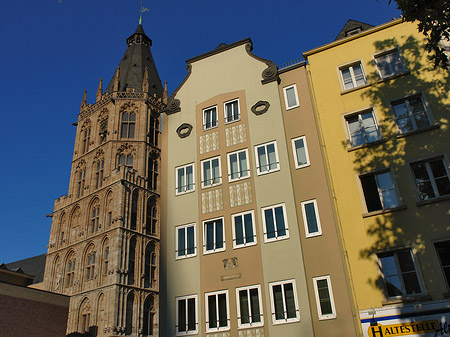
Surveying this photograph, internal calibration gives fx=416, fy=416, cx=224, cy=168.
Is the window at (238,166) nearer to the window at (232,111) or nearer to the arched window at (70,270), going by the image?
the window at (232,111)

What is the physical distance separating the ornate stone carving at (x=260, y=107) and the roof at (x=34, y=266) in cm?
5084

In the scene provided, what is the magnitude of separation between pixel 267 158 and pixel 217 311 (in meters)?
7.48

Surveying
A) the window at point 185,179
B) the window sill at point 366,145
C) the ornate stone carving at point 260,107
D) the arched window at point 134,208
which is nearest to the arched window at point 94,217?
the arched window at point 134,208

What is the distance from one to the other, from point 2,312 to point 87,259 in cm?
1018

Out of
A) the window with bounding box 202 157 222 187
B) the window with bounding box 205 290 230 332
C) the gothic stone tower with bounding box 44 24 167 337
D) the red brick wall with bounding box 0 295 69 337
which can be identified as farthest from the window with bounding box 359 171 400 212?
the red brick wall with bounding box 0 295 69 337

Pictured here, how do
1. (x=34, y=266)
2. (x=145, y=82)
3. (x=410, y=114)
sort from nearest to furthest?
(x=410, y=114) → (x=145, y=82) → (x=34, y=266)

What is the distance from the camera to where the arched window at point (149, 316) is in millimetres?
40162

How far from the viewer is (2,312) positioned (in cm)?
3419

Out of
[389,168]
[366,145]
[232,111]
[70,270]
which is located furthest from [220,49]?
[70,270]

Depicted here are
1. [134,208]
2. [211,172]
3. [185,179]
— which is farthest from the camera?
[134,208]

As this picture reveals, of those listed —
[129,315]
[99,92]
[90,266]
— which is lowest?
[129,315]

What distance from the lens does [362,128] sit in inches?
748

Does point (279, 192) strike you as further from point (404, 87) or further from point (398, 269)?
point (404, 87)

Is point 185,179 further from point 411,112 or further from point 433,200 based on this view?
point 433,200
